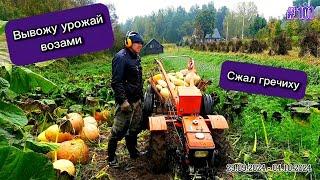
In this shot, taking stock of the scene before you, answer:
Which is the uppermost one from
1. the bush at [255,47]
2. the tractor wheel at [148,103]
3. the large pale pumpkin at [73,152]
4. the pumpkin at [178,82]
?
the pumpkin at [178,82]

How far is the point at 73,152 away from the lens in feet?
18.8

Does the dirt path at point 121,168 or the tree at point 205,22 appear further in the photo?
the tree at point 205,22

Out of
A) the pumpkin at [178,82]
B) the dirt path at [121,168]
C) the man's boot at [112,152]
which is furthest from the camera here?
the pumpkin at [178,82]

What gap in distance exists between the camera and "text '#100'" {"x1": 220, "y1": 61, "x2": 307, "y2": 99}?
18.5ft

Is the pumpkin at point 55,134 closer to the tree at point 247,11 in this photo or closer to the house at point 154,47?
the house at point 154,47

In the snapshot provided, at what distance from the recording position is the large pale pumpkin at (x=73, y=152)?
566 cm

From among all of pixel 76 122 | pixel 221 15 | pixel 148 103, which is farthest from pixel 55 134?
pixel 221 15

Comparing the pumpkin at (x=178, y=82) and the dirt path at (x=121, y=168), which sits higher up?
the pumpkin at (x=178, y=82)

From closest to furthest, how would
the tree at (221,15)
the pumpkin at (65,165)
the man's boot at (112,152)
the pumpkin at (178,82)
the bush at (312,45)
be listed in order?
the pumpkin at (65,165) < the man's boot at (112,152) < the pumpkin at (178,82) < the bush at (312,45) < the tree at (221,15)

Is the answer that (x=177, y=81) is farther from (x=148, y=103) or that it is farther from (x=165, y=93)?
(x=148, y=103)

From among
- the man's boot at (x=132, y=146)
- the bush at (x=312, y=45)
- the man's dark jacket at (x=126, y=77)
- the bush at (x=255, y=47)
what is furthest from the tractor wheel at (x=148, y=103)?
the bush at (x=255, y=47)

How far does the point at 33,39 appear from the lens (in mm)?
3471

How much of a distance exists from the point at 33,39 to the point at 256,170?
3.11 metres

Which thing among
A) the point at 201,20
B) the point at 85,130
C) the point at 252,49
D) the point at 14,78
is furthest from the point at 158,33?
the point at 14,78
